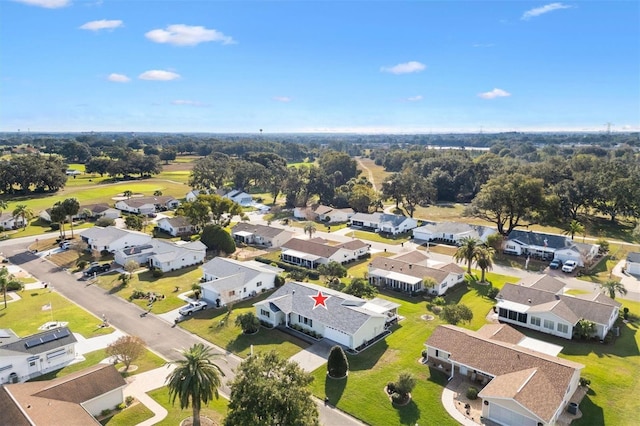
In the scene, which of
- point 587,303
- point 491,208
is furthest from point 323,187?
point 587,303

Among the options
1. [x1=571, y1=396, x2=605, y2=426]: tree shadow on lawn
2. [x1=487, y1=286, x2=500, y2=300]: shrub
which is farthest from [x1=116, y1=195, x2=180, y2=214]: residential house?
[x1=571, y1=396, x2=605, y2=426]: tree shadow on lawn

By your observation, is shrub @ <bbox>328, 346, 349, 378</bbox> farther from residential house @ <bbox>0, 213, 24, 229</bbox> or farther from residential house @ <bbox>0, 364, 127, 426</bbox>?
residential house @ <bbox>0, 213, 24, 229</bbox>

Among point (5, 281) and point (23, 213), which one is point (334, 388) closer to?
point (5, 281)

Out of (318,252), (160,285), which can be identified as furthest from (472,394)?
(160,285)

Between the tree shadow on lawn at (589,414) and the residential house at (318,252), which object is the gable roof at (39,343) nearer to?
the residential house at (318,252)

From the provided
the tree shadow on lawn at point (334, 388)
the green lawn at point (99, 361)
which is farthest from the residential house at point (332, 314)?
the green lawn at point (99, 361)

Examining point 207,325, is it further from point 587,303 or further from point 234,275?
point 587,303
